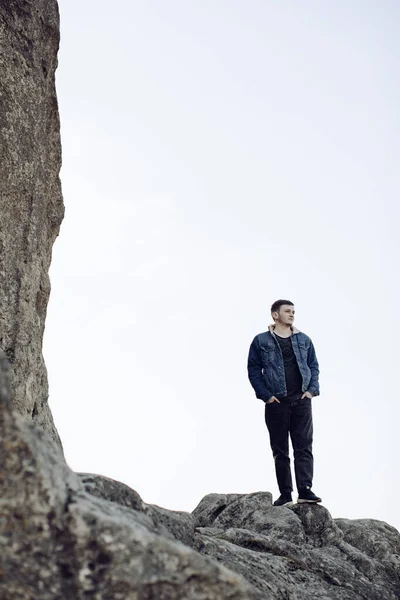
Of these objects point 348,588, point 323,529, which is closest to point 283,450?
point 323,529

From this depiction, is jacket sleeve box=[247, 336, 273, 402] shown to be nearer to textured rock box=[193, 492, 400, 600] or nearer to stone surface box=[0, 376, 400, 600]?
textured rock box=[193, 492, 400, 600]

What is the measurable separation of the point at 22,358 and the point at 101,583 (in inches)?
212

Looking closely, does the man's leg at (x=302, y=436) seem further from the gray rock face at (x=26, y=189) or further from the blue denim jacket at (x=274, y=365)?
the gray rock face at (x=26, y=189)

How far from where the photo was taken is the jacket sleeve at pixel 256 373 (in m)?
12.5

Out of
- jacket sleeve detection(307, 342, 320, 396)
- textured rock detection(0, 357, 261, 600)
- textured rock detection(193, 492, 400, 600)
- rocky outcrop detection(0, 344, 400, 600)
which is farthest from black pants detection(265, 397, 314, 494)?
textured rock detection(0, 357, 261, 600)

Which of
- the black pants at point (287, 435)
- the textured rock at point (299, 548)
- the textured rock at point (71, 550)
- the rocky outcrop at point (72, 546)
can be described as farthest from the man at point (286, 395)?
the textured rock at point (71, 550)

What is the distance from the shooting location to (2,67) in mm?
9180

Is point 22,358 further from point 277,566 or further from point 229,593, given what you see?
point 229,593

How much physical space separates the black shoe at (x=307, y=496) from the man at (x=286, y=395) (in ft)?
0.24

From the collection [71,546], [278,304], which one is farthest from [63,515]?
[278,304]

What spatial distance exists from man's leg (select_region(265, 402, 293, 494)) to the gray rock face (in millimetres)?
4313

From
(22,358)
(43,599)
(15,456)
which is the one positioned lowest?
(43,599)

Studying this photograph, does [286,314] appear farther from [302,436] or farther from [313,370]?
[302,436]

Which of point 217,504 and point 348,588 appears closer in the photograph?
point 348,588
